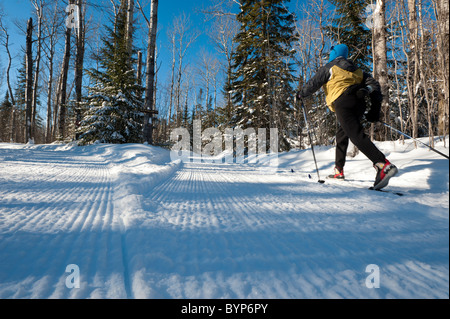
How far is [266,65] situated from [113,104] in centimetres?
737

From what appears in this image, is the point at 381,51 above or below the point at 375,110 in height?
above

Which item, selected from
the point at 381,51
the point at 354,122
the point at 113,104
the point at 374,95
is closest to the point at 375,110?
the point at 374,95

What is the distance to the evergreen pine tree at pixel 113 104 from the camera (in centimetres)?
874

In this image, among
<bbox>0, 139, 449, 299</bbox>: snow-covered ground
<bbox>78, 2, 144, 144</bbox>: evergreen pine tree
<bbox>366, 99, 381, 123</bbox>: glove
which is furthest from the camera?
<bbox>78, 2, 144, 144</bbox>: evergreen pine tree

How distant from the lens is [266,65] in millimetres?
10062

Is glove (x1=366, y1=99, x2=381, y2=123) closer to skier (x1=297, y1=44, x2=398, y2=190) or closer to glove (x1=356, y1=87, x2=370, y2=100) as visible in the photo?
skier (x1=297, y1=44, x2=398, y2=190)

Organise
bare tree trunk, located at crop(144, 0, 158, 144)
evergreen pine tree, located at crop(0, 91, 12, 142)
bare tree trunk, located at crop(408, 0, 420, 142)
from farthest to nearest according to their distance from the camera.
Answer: evergreen pine tree, located at crop(0, 91, 12, 142) < bare tree trunk, located at crop(144, 0, 158, 144) < bare tree trunk, located at crop(408, 0, 420, 142)

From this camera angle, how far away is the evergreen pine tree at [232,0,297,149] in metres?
9.54

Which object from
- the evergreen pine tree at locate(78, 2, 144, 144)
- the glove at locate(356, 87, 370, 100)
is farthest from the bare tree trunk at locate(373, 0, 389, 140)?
the evergreen pine tree at locate(78, 2, 144, 144)

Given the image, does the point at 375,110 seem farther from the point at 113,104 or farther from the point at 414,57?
the point at 113,104

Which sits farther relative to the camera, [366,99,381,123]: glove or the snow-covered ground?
[366,99,381,123]: glove

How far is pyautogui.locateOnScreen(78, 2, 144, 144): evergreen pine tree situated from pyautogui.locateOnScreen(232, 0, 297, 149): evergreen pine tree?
5.90 metres

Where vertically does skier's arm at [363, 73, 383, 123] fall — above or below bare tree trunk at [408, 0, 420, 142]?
below
